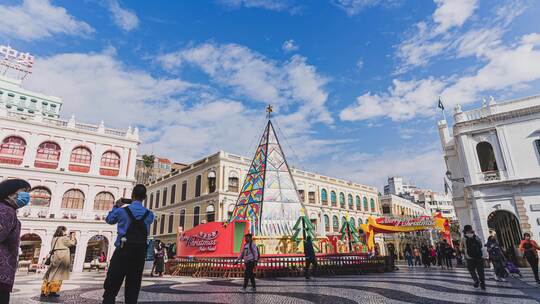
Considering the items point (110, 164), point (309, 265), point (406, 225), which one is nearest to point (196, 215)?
point (110, 164)

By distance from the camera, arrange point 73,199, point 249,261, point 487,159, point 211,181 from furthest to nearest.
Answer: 1. point 211,181
2. point 73,199
3. point 487,159
4. point 249,261

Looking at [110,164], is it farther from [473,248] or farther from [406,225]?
[473,248]

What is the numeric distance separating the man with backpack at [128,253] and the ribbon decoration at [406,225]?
56.7 ft

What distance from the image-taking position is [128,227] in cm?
340

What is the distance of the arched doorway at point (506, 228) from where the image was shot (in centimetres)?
1778

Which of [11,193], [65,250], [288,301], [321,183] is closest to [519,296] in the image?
[288,301]

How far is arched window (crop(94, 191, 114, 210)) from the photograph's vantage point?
25859 mm

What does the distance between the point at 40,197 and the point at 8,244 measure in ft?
86.3

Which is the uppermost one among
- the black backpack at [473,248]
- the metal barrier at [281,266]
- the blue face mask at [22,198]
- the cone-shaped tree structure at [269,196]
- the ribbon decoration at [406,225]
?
the cone-shaped tree structure at [269,196]

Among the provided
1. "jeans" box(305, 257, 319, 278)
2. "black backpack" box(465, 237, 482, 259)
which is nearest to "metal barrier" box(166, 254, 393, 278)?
"jeans" box(305, 257, 319, 278)

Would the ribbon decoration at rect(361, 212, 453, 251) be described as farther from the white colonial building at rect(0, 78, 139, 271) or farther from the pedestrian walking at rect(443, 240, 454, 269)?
the white colonial building at rect(0, 78, 139, 271)

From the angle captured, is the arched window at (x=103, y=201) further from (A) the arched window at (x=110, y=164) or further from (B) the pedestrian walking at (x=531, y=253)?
(B) the pedestrian walking at (x=531, y=253)

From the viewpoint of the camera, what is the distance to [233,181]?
30.9 metres

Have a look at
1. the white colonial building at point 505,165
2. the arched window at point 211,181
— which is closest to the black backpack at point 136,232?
the white colonial building at point 505,165
